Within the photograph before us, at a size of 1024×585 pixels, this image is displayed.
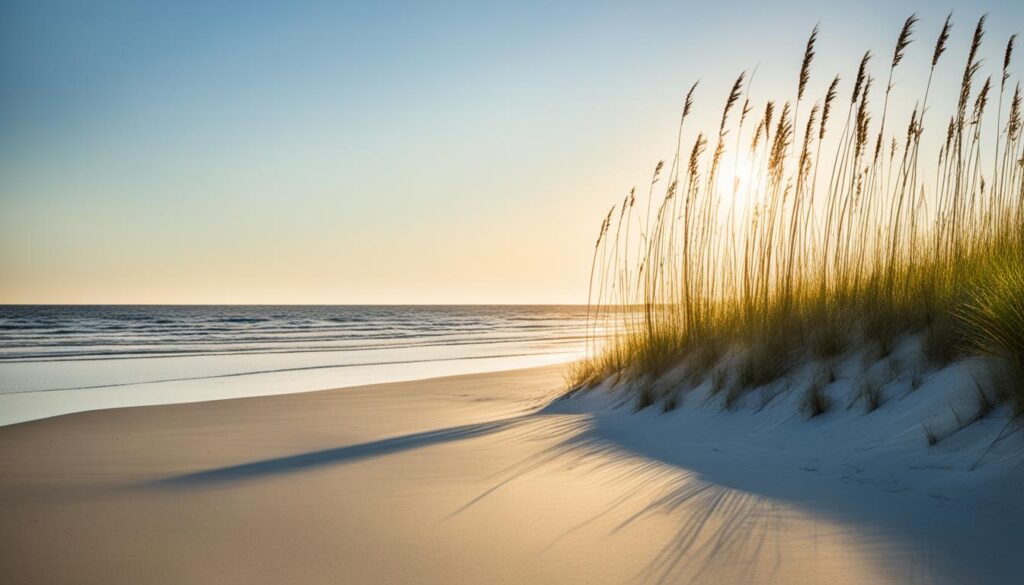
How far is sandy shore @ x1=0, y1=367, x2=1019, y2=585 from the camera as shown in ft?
6.61

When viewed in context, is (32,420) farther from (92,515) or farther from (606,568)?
(606,568)


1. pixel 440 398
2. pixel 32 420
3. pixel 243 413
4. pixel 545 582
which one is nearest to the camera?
pixel 545 582

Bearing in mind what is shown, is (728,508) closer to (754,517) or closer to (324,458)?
(754,517)

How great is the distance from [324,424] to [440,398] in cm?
224

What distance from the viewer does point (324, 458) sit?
13.3 ft

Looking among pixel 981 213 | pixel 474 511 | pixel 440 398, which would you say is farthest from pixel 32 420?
pixel 981 213

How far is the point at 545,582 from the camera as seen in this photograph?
193 centimetres

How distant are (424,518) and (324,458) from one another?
1.65 m

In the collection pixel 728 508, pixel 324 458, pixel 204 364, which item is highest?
pixel 728 508

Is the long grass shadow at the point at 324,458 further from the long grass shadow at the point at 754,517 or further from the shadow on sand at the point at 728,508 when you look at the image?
the long grass shadow at the point at 754,517

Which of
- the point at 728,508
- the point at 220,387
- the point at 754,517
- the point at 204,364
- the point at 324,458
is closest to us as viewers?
the point at 754,517

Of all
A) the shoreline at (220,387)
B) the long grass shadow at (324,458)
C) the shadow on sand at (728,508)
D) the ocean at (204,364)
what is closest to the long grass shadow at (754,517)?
the shadow on sand at (728,508)

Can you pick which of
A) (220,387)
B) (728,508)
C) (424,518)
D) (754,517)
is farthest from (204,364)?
(754,517)

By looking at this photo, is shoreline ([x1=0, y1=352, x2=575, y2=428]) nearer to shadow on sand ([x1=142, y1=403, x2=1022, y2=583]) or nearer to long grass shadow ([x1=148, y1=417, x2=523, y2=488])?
long grass shadow ([x1=148, y1=417, x2=523, y2=488])
